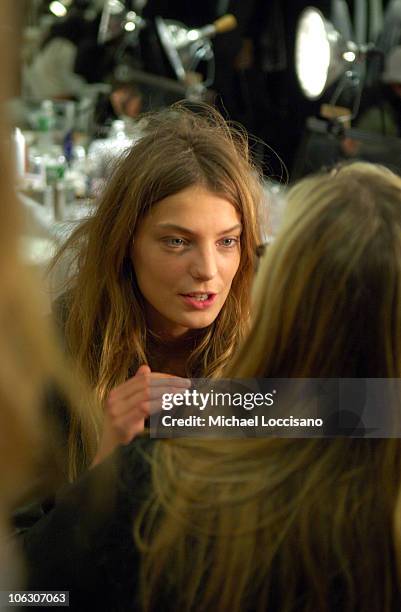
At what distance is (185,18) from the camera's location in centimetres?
359

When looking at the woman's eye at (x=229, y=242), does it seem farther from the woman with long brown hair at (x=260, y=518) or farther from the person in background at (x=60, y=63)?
the person in background at (x=60, y=63)

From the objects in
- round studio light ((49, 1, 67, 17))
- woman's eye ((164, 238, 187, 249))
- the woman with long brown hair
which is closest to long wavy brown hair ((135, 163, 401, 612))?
the woman with long brown hair

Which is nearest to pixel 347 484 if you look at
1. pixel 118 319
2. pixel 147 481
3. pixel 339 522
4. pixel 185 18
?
pixel 339 522

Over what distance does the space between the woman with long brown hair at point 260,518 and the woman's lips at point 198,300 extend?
0.30 ft

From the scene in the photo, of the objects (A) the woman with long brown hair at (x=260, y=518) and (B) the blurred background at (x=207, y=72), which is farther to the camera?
(B) the blurred background at (x=207, y=72)

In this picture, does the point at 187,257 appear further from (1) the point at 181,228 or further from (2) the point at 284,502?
(2) the point at 284,502

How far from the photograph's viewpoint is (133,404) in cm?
97

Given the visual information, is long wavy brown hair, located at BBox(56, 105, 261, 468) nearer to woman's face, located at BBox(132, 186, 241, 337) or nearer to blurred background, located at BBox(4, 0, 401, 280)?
woman's face, located at BBox(132, 186, 241, 337)

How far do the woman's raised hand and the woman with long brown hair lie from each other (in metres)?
0.02

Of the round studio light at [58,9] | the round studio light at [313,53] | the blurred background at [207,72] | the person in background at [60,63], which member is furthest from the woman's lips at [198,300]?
the round studio light at [58,9]

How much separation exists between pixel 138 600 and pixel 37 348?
29 centimetres

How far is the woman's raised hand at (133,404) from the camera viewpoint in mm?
945

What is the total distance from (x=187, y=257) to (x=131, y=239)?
65 millimetres

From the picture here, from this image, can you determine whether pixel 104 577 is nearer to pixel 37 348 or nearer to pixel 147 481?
pixel 147 481
